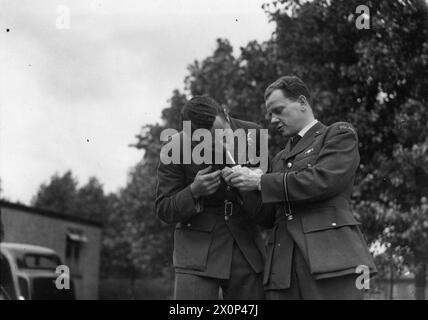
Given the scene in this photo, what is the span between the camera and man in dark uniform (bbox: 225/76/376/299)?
2.98 metres

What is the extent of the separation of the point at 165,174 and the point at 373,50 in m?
8.24

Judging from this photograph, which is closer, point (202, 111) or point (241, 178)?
point (241, 178)

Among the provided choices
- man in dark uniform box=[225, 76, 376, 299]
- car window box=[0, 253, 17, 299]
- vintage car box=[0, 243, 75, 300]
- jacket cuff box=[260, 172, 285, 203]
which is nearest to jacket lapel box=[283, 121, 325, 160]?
man in dark uniform box=[225, 76, 376, 299]

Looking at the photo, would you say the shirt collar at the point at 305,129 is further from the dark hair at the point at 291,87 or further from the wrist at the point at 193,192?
the wrist at the point at 193,192

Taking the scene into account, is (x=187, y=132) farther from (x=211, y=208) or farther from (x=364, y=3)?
(x=364, y=3)

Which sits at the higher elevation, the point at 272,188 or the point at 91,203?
the point at 91,203

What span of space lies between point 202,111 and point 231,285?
92 cm

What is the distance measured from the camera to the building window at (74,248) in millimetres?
33719

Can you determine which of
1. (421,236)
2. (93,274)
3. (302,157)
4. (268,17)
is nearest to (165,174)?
(302,157)

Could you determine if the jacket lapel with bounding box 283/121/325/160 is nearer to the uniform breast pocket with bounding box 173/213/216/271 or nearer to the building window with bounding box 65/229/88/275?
the uniform breast pocket with bounding box 173/213/216/271

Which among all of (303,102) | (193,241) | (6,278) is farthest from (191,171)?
(6,278)

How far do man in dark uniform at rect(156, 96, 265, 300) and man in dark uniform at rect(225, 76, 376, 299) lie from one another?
0.57ft

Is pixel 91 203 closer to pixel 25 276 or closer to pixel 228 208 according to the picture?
pixel 25 276

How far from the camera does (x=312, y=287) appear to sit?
9.91ft
